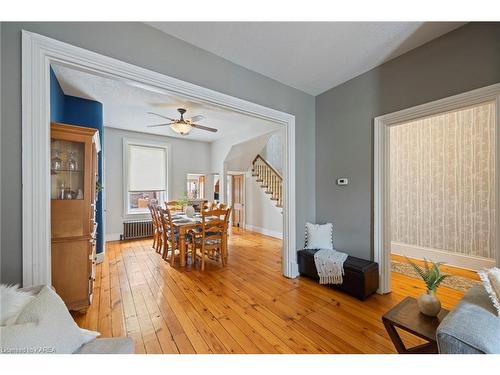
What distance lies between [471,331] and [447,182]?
11.2 feet

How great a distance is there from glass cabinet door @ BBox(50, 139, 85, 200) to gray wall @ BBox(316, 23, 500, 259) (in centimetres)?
316

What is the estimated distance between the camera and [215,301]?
2393 mm

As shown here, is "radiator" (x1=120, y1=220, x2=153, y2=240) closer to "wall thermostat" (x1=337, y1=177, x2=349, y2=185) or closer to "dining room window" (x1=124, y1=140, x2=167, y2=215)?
"dining room window" (x1=124, y1=140, x2=167, y2=215)

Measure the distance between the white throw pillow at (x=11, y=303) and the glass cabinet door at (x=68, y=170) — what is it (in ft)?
4.49

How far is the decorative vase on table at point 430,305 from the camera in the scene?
1.39 meters

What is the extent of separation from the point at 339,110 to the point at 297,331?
287cm

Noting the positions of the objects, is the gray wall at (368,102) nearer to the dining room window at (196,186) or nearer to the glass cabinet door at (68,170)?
the glass cabinet door at (68,170)

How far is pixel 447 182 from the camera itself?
135 inches

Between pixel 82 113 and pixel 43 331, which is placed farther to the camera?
pixel 82 113

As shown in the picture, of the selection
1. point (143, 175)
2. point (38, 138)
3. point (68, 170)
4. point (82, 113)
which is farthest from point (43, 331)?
point (143, 175)

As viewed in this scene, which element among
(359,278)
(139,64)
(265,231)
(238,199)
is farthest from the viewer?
(238,199)

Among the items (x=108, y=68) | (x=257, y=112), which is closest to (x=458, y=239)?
(x=257, y=112)

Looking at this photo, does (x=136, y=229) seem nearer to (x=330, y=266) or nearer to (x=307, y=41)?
(x=330, y=266)

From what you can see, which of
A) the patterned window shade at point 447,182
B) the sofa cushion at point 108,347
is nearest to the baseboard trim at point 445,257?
the patterned window shade at point 447,182
